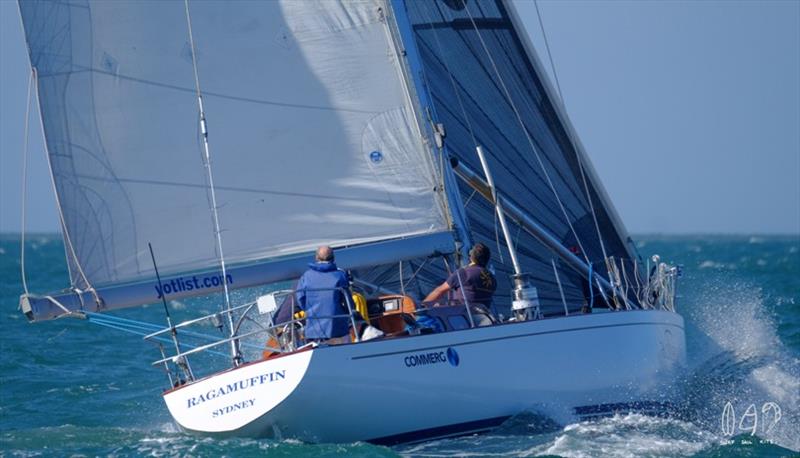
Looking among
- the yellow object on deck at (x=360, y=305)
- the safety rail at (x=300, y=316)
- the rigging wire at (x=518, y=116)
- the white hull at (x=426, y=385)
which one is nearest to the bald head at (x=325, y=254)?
the safety rail at (x=300, y=316)

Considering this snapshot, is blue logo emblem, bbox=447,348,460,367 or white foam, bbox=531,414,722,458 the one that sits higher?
blue logo emblem, bbox=447,348,460,367

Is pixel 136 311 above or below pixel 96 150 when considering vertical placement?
below

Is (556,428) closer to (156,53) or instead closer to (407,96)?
(407,96)

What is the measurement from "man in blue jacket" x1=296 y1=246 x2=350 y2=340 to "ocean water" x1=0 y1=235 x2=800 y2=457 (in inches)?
36.5

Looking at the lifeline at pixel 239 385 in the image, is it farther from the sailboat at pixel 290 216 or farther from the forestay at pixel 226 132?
the forestay at pixel 226 132

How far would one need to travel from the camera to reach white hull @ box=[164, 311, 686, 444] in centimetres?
948

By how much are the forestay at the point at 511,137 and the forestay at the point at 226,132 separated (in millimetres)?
1844

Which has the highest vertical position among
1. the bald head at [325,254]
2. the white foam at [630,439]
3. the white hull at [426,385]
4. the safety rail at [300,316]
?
the bald head at [325,254]

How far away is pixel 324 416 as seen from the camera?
9.61m

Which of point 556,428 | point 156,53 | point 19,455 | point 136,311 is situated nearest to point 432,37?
Answer: point 156,53

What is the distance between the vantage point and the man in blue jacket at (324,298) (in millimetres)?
10141

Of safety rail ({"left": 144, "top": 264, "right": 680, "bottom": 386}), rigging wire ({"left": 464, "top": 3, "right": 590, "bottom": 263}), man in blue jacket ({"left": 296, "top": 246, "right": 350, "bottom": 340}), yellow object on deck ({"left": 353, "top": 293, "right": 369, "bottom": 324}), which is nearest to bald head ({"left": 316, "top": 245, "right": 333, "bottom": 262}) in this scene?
man in blue jacket ({"left": 296, "top": 246, "right": 350, "bottom": 340})

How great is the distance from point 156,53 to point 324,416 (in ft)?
11.3

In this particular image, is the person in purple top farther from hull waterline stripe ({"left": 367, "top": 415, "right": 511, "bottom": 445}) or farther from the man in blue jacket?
the man in blue jacket
